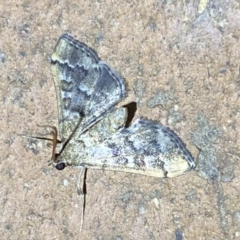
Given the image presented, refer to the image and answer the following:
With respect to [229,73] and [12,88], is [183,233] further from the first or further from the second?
[12,88]

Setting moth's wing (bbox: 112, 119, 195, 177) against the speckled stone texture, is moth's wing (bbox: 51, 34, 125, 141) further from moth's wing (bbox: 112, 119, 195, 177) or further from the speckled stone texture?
moth's wing (bbox: 112, 119, 195, 177)

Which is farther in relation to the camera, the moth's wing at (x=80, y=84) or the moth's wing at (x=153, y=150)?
the moth's wing at (x=80, y=84)

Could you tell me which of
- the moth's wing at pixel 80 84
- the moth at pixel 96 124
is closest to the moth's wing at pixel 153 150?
the moth at pixel 96 124

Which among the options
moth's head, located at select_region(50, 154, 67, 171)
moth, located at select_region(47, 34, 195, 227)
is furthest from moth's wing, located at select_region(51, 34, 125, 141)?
moth's head, located at select_region(50, 154, 67, 171)

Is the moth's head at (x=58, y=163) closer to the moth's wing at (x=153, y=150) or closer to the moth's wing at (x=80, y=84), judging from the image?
the moth's wing at (x=80, y=84)

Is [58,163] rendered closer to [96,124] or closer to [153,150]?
[96,124]

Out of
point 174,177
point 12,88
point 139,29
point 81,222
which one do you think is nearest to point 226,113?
point 174,177

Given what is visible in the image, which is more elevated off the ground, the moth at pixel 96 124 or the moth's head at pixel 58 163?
the moth at pixel 96 124
